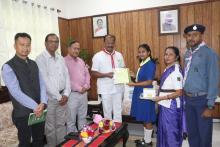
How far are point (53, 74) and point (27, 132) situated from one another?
2.67ft

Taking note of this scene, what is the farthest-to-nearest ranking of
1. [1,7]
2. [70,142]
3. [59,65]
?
[1,7]
[59,65]
[70,142]

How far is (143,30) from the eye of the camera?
15.5ft

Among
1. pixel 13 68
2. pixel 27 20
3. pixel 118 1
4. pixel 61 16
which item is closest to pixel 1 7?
pixel 27 20

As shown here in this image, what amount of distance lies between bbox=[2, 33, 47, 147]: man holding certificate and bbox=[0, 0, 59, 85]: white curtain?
5.57 feet

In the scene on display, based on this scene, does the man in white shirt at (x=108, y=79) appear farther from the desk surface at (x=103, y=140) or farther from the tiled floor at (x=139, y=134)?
the desk surface at (x=103, y=140)

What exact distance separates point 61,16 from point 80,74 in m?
2.51

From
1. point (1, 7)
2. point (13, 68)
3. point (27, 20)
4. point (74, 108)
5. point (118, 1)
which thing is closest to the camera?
point (13, 68)

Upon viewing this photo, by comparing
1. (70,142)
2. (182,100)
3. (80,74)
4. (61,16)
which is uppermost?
(61,16)

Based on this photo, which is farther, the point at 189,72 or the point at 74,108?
the point at 74,108

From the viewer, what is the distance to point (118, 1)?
4910mm

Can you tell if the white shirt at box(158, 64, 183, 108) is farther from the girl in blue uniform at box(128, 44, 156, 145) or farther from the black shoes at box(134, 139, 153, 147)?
the black shoes at box(134, 139, 153, 147)

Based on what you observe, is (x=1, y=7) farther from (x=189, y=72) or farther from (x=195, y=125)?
(x=195, y=125)

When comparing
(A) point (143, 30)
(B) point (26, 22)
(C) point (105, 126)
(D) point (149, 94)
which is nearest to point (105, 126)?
(C) point (105, 126)

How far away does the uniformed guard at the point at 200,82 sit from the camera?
2299 mm
